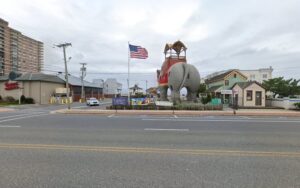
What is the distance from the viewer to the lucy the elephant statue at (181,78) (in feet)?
100

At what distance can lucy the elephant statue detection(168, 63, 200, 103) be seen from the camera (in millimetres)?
30516

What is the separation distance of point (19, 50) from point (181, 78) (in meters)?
41.2

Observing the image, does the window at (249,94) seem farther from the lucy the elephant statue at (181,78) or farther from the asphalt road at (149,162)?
the asphalt road at (149,162)

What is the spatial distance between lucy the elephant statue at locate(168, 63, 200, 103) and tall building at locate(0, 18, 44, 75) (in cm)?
3783

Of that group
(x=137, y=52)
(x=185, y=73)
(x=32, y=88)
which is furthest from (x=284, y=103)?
(x=32, y=88)

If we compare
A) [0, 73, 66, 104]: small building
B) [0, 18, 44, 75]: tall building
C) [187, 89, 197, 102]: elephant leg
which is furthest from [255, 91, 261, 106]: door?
[0, 18, 44, 75]: tall building

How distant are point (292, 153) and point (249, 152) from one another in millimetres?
1181

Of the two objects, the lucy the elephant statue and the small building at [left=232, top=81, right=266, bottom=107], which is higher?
the lucy the elephant statue

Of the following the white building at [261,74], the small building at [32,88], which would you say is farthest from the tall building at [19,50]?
the white building at [261,74]

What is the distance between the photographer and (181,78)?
3052 centimetres

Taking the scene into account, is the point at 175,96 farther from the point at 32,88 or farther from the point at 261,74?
the point at 261,74

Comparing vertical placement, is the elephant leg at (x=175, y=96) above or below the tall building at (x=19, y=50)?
below

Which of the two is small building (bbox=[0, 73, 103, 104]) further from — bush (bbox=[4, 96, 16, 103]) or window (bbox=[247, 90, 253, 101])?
window (bbox=[247, 90, 253, 101])

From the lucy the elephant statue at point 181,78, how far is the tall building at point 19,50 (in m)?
37.8
